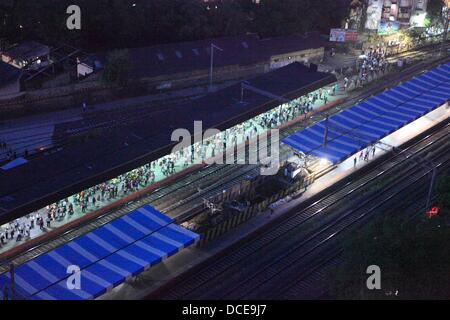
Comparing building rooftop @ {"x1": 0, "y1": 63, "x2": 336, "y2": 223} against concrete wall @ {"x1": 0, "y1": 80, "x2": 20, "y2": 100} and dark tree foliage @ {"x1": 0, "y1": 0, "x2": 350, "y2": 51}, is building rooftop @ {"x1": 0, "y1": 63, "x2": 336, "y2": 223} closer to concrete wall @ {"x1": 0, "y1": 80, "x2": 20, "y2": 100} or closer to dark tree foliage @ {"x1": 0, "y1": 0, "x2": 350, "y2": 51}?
concrete wall @ {"x1": 0, "y1": 80, "x2": 20, "y2": 100}

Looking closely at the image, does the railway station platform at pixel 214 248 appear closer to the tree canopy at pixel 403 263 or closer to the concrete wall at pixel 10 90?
the tree canopy at pixel 403 263

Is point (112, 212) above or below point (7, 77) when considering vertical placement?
below

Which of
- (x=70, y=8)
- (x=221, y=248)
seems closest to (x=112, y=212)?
(x=221, y=248)

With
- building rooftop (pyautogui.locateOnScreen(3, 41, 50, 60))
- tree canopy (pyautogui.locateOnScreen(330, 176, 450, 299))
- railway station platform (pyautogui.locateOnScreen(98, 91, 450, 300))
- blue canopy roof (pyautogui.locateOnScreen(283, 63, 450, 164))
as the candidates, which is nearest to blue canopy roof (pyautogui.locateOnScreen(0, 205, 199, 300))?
railway station platform (pyautogui.locateOnScreen(98, 91, 450, 300))

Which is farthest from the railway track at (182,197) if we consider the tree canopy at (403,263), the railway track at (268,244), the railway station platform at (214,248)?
the tree canopy at (403,263)

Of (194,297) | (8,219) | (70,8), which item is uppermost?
(70,8)

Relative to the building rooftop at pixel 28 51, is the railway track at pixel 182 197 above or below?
below

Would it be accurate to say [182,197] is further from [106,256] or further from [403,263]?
[403,263]
